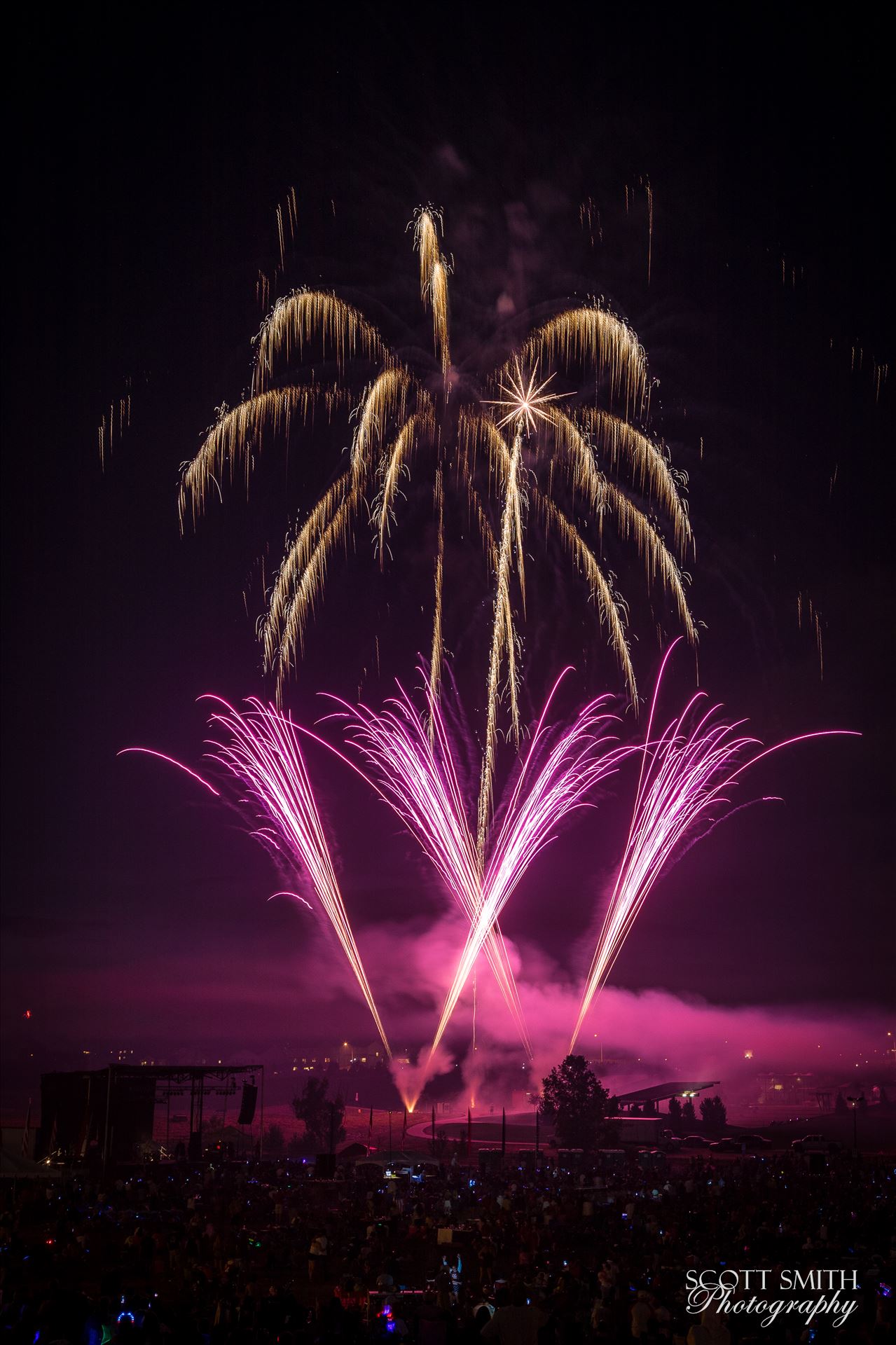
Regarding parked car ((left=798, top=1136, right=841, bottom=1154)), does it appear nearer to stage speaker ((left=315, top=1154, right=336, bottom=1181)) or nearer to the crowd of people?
the crowd of people

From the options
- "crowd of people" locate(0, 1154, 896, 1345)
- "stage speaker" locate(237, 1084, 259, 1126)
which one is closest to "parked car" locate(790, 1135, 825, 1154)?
"crowd of people" locate(0, 1154, 896, 1345)

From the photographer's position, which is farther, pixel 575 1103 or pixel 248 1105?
pixel 575 1103

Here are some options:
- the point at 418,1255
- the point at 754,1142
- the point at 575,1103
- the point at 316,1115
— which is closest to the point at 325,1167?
the point at 418,1255

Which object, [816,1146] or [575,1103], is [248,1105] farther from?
[816,1146]

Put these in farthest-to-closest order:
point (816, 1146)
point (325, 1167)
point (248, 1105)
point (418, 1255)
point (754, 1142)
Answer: point (754, 1142), point (816, 1146), point (248, 1105), point (325, 1167), point (418, 1255)

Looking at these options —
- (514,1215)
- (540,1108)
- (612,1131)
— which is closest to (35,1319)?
(514,1215)

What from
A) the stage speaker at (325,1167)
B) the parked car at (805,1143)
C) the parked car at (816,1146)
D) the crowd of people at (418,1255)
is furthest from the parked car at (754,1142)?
the stage speaker at (325,1167)

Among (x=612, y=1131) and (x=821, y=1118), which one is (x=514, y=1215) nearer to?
(x=612, y=1131)
